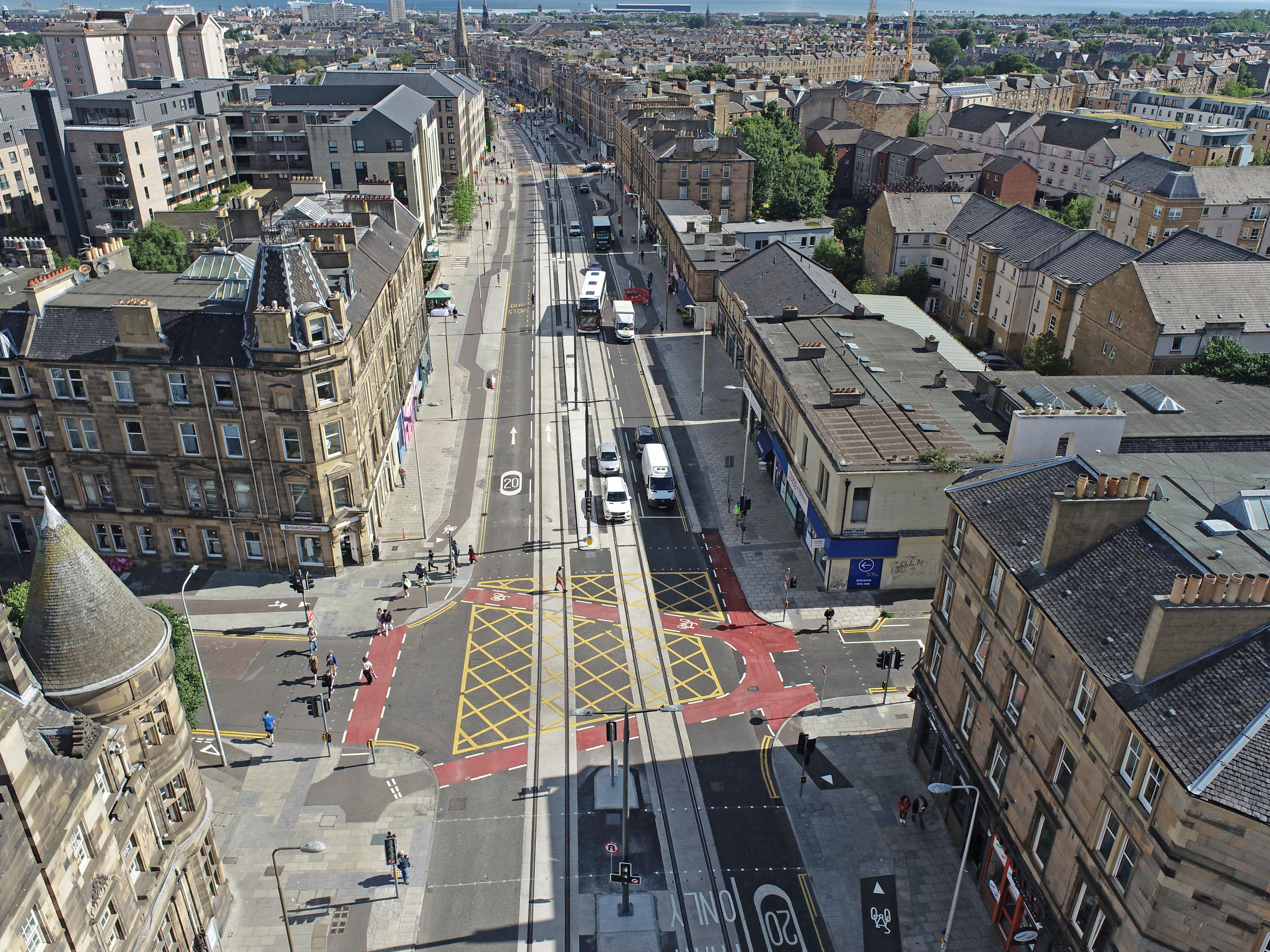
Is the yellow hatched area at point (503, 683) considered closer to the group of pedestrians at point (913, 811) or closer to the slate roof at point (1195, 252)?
the group of pedestrians at point (913, 811)

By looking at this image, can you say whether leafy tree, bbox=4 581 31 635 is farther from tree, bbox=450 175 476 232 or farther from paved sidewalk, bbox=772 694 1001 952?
tree, bbox=450 175 476 232

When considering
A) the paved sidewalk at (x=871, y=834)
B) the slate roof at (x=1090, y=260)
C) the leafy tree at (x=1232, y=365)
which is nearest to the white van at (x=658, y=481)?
the paved sidewalk at (x=871, y=834)

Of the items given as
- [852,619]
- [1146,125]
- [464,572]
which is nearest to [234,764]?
[464,572]

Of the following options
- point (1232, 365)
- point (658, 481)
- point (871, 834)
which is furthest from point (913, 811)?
point (1232, 365)

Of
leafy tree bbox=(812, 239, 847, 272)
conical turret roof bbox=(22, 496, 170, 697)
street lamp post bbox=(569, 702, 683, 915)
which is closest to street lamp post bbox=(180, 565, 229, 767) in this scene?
conical turret roof bbox=(22, 496, 170, 697)

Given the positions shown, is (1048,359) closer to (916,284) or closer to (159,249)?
(916,284)
